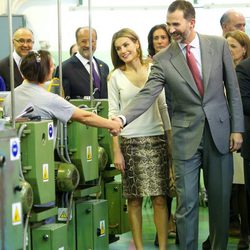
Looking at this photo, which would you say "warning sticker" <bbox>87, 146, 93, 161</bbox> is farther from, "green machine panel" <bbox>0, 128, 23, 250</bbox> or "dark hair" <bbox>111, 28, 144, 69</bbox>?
"green machine panel" <bbox>0, 128, 23, 250</bbox>

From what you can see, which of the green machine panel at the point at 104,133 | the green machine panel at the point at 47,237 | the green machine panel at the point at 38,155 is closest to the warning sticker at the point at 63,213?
the green machine panel at the point at 47,237

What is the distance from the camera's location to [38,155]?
481 cm

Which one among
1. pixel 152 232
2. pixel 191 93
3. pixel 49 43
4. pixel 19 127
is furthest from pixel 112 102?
pixel 49 43

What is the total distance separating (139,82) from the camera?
19.1 feet

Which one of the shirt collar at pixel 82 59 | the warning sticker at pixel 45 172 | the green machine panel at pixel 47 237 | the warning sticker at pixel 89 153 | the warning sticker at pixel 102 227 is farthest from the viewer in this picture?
the shirt collar at pixel 82 59

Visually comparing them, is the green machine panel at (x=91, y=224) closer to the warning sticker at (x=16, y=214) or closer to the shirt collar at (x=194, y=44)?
the shirt collar at (x=194, y=44)

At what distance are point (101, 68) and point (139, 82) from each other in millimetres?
1479

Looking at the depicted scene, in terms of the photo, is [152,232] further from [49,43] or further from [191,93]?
[49,43]

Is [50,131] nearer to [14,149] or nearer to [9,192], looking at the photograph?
[14,149]

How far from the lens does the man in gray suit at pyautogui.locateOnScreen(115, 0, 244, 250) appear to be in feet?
17.2

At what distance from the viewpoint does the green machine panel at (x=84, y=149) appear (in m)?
5.62

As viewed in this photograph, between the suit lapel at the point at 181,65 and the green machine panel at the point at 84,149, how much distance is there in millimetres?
807

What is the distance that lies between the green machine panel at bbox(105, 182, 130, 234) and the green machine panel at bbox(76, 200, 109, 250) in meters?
0.51

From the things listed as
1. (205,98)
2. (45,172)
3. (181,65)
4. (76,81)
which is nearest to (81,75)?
(76,81)
